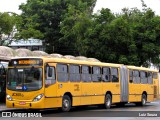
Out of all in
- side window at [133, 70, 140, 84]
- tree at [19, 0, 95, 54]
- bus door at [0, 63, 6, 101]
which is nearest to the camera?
bus door at [0, 63, 6, 101]

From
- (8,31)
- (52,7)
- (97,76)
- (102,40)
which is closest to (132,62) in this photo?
(102,40)

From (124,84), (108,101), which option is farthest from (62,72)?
(124,84)

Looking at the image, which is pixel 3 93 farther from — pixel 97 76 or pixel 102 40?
pixel 102 40

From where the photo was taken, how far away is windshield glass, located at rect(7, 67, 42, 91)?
57.7 feet

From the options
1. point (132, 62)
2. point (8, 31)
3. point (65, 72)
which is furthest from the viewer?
point (132, 62)

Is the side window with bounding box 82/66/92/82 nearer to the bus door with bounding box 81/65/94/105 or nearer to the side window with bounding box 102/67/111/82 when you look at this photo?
the bus door with bounding box 81/65/94/105

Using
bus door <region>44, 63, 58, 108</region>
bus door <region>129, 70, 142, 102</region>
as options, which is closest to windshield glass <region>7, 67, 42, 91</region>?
bus door <region>44, 63, 58, 108</region>

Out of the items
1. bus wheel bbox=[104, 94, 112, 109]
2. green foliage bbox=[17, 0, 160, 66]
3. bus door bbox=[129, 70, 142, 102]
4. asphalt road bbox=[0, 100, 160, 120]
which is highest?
green foliage bbox=[17, 0, 160, 66]

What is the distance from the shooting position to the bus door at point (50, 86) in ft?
58.1

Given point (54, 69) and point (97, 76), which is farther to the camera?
point (97, 76)

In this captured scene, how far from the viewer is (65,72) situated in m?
19.3

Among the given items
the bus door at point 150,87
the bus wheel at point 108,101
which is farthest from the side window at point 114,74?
the bus door at point 150,87

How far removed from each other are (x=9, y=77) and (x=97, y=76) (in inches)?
232

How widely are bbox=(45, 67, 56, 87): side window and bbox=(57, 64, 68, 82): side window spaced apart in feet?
1.28
